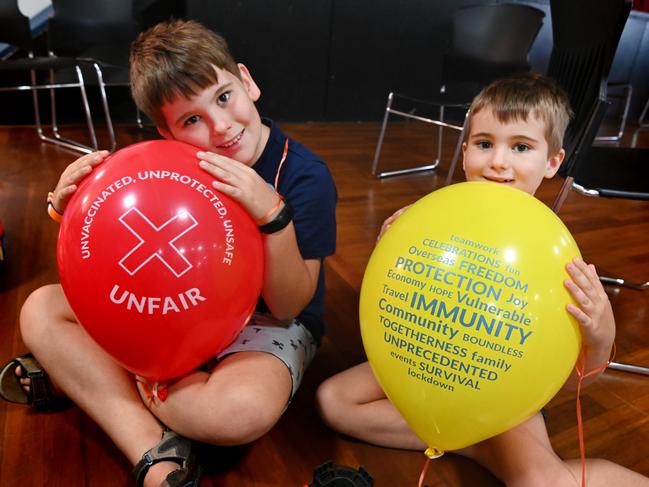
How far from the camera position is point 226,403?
2.65ft

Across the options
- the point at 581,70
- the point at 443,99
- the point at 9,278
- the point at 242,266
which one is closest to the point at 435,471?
the point at 242,266

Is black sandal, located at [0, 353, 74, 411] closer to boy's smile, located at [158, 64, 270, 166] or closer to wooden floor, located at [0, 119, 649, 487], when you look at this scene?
wooden floor, located at [0, 119, 649, 487]

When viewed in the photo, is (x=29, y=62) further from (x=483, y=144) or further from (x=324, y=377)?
(x=483, y=144)

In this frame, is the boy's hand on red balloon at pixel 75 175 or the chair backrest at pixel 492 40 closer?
the boy's hand on red balloon at pixel 75 175

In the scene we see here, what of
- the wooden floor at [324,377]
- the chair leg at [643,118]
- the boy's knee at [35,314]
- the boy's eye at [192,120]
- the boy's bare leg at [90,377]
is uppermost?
the boy's eye at [192,120]

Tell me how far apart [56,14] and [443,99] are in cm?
217

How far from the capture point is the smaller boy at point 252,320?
2.65 feet

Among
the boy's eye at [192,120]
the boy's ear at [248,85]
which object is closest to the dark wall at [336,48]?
the boy's ear at [248,85]

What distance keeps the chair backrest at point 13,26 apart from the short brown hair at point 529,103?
2588 mm

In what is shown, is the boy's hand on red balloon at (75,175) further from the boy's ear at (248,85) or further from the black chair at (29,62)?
the black chair at (29,62)

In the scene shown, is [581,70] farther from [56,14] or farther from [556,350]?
[56,14]

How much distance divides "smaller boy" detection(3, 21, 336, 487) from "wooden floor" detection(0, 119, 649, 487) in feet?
0.28

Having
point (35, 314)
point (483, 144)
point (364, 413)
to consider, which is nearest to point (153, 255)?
point (35, 314)

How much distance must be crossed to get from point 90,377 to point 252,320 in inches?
12.2
